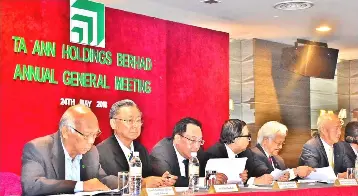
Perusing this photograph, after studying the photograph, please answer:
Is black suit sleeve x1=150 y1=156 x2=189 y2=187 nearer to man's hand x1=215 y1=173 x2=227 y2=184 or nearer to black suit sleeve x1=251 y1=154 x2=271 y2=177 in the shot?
man's hand x1=215 y1=173 x2=227 y2=184

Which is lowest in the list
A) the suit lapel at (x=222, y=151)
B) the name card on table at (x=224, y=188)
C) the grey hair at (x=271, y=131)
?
the name card on table at (x=224, y=188)

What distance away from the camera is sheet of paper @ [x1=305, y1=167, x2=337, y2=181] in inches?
161

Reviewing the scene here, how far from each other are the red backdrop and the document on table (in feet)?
7.16

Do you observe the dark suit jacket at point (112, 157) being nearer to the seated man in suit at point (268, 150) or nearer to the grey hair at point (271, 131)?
the seated man in suit at point (268, 150)

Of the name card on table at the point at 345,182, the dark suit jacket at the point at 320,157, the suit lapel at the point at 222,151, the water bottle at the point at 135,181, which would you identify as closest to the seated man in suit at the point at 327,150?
the dark suit jacket at the point at 320,157

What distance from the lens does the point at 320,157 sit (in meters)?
5.09

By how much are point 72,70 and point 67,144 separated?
2.41 meters

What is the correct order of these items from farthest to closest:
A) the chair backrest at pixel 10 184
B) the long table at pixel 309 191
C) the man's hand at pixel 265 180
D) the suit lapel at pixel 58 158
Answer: the man's hand at pixel 265 180, the chair backrest at pixel 10 184, the suit lapel at pixel 58 158, the long table at pixel 309 191

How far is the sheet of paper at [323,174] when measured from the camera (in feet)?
13.4

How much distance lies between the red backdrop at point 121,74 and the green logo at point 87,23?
83mm

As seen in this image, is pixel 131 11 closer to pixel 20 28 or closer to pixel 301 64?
pixel 20 28

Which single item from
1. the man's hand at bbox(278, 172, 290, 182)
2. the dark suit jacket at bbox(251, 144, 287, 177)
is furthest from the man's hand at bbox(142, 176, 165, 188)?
the dark suit jacket at bbox(251, 144, 287, 177)

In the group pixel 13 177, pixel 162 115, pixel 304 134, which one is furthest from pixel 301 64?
pixel 13 177

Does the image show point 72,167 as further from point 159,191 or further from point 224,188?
point 224,188
